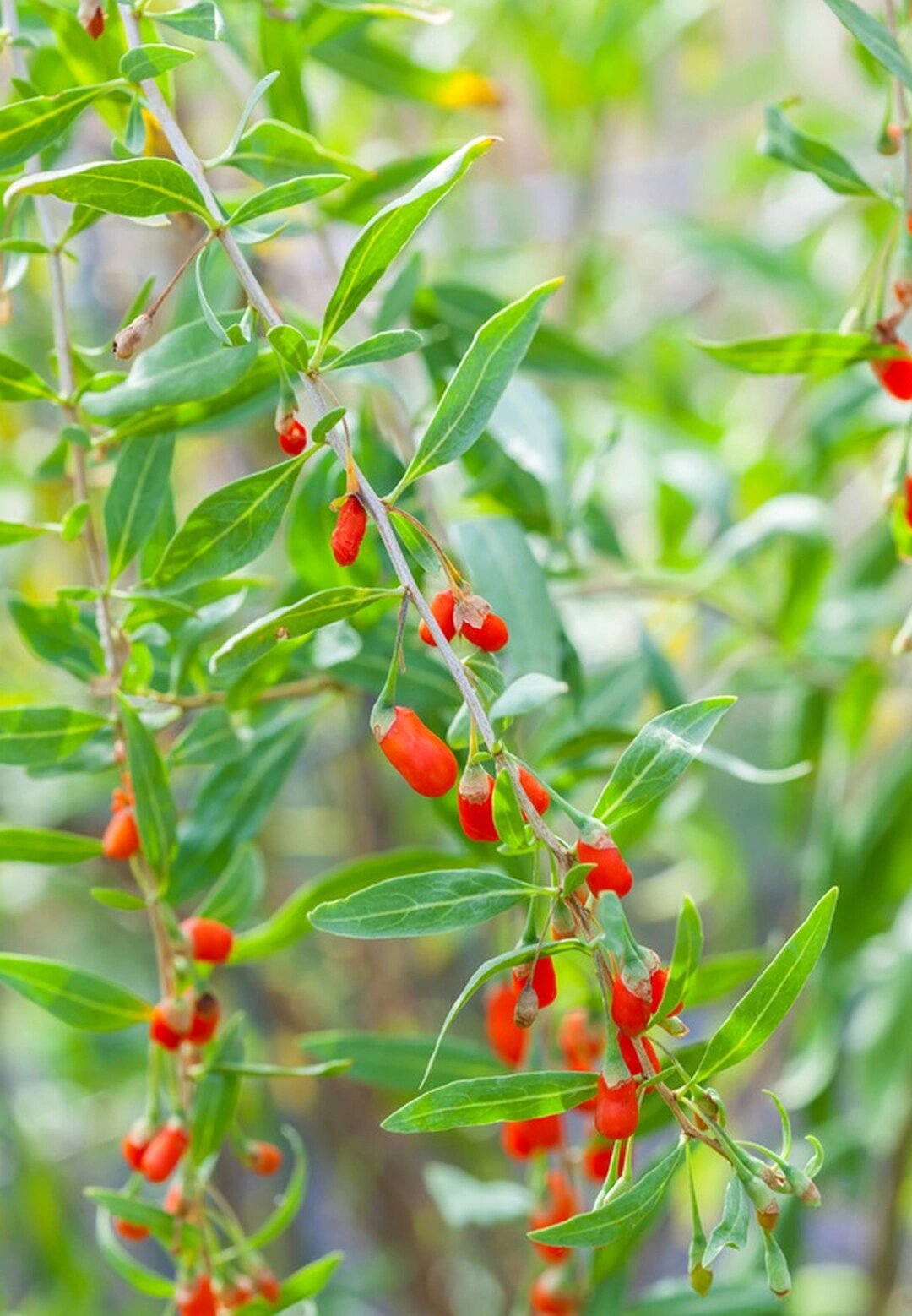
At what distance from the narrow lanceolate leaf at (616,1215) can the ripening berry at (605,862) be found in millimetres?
57

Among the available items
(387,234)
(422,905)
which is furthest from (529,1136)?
(387,234)

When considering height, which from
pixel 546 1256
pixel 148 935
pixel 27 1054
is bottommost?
pixel 27 1054

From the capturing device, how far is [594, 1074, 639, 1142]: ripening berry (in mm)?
292

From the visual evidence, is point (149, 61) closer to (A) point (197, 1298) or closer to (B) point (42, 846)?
(B) point (42, 846)

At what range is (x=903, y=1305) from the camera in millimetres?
884

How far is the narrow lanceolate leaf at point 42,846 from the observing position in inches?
15.8

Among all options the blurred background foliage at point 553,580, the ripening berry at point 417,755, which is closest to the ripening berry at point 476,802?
the ripening berry at point 417,755

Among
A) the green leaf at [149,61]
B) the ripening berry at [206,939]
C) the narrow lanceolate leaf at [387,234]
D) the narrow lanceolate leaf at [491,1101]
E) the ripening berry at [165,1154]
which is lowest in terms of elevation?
the ripening berry at [165,1154]

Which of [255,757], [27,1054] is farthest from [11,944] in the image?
[255,757]

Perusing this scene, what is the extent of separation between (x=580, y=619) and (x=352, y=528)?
0.49 m

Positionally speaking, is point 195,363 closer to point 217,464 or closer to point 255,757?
point 255,757

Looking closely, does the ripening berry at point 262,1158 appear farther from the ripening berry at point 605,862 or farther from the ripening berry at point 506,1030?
the ripening berry at point 605,862

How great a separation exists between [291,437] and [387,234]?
0.18 ft

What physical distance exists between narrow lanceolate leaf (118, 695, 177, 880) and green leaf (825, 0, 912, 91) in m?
0.24
